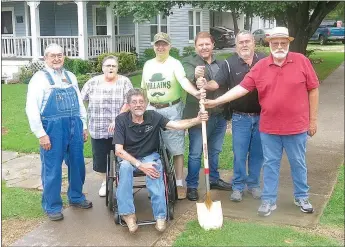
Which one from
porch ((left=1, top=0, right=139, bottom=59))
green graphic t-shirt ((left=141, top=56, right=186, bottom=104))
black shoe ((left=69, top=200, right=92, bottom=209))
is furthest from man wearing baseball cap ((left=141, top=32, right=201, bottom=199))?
porch ((left=1, top=0, right=139, bottom=59))

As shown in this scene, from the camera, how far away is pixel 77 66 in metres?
16.5

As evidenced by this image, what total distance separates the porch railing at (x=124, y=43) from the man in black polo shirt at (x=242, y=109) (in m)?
15.9

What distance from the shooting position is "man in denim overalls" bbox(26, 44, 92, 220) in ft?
14.8

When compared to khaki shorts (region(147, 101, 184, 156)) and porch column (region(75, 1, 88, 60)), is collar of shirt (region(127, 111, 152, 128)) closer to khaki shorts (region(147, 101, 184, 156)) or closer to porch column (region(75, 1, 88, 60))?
khaki shorts (region(147, 101, 184, 156))

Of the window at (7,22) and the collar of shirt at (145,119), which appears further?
the window at (7,22)

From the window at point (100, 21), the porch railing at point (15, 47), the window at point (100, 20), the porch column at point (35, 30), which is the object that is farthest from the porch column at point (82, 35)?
the window at point (100, 20)

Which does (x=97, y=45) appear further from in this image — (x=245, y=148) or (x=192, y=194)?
(x=245, y=148)

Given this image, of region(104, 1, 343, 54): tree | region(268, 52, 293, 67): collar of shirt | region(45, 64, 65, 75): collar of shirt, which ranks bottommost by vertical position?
region(45, 64, 65, 75): collar of shirt

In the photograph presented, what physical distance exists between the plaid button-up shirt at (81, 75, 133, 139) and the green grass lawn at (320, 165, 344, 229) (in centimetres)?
232

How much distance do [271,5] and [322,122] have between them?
10.0 ft

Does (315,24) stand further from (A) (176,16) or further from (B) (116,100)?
(B) (116,100)

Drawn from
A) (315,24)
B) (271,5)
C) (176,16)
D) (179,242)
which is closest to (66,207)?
(179,242)

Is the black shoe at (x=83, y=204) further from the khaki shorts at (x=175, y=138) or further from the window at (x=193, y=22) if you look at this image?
the window at (x=193, y=22)

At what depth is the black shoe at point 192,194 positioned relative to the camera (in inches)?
204
